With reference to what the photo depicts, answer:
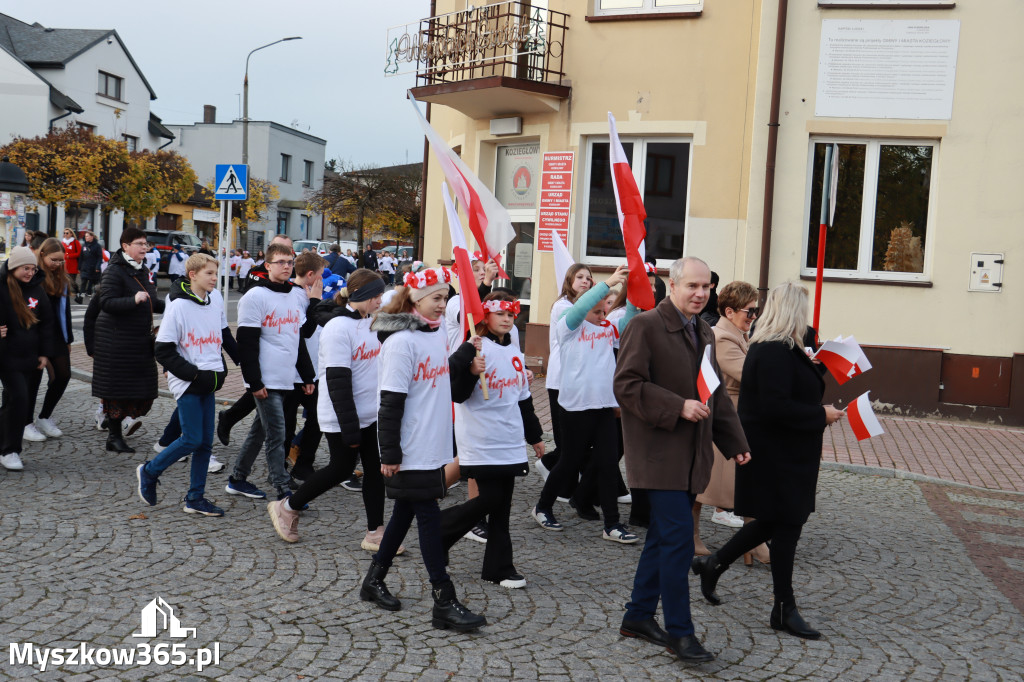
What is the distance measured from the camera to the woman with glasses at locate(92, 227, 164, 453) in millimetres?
8234

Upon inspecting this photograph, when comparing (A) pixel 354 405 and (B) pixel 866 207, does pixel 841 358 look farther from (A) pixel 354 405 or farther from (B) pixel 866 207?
(B) pixel 866 207

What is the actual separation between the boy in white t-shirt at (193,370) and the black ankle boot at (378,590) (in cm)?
195

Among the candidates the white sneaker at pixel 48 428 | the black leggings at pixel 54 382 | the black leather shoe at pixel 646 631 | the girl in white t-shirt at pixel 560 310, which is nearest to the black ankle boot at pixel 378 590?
the black leather shoe at pixel 646 631

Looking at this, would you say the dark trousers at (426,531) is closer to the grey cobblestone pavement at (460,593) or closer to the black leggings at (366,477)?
the grey cobblestone pavement at (460,593)

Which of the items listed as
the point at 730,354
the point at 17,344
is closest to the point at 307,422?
the point at 17,344

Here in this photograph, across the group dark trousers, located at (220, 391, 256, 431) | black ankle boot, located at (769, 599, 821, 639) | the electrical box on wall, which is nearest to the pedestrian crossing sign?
dark trousers, located at (220, 391, 256, 431)

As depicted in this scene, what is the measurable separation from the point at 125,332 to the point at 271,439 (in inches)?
82.3

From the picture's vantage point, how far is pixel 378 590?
5.08m

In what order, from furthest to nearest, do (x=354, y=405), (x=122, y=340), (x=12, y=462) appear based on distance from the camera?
(x=122, y=340) → (x=12, y=462) → (x=354, y=405)

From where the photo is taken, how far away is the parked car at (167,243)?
Result: 34.7 m

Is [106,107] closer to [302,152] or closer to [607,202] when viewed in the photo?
[302,152]

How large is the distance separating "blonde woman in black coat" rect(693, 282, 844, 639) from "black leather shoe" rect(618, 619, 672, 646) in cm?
70

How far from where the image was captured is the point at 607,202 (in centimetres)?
1470

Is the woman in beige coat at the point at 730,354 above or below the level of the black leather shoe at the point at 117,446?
above
